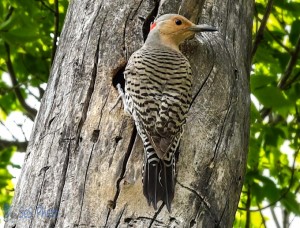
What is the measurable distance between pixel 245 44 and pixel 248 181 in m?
1.41

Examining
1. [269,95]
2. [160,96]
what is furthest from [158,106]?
[269,95]

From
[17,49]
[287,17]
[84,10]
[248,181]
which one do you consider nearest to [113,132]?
[84,10]

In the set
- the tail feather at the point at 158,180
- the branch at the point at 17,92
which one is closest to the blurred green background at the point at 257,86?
the branch at the point at 17,92

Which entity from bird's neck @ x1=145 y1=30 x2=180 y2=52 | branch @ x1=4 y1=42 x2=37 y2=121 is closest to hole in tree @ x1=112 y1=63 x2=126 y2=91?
bird's neck @ x1=145 y1=30 x2=180 y2=52

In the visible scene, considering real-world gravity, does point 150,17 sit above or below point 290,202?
above

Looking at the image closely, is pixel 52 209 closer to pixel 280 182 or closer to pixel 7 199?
pixel 7 199

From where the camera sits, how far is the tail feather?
306 centimetres

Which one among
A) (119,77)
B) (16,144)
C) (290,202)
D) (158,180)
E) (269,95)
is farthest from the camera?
(16,144)

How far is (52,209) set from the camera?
3.10 metres

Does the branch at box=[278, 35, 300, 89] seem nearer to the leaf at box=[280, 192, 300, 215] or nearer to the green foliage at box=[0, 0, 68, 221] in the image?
the leaf at box=[280, 192, 300, 215]

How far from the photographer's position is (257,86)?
4801 millimetres

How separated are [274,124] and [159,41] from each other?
1.99 m

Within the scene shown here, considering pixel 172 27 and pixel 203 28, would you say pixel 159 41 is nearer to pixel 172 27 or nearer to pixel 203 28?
pixel 172 27

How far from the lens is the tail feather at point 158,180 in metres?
3.06
